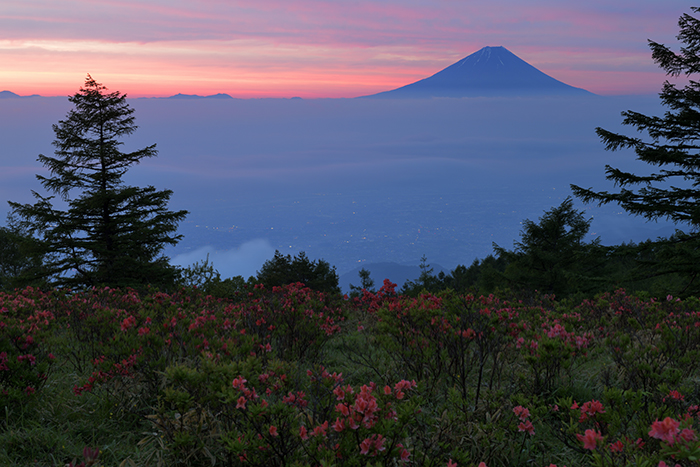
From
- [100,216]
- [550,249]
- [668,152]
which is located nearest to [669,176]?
[668,152]

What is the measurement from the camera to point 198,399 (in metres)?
3.12

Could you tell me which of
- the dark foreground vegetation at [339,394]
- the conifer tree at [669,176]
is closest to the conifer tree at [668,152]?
the conifer tree at [669,176]

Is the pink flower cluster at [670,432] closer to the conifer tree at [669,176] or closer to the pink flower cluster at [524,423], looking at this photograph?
the pink flower cluster at [524,423]

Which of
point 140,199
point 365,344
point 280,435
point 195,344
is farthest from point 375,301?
point 140,199

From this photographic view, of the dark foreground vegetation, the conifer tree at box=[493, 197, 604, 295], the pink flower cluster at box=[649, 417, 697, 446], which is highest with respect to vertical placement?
the pink flower cluster at box=[649, 417, 697, 446]

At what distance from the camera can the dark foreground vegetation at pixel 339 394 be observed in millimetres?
2352

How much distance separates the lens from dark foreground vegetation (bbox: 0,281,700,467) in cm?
235

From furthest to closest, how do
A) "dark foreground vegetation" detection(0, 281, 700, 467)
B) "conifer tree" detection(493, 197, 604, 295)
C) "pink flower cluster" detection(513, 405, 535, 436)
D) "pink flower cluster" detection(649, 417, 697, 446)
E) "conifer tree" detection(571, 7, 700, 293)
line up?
"conifer tree" detection(493, 197, 604, 295), "conifer tree" detection(571, 7, 700, 293), "pink flower cluster" detection(513, 405, 535, 436), "dark foreground vegetation" detection(0, 281, 700, 467), "pink flower cluster" detection(649, 417, 697, 446)

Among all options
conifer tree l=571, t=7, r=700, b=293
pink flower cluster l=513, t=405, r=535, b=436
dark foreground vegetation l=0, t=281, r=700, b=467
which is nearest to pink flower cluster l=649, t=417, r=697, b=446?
dark foreground vegetation l=0, t=281, r=700, b=467

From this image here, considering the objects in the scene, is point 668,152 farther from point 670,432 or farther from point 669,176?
point 670,432

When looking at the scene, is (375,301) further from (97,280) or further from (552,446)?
(97,280)

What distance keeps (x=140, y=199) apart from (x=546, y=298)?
19.0 meters

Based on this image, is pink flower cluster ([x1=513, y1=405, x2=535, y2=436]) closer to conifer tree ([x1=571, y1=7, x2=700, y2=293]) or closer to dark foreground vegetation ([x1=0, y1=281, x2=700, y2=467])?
dark foreground vegetation ([x1=0, y1=281, x2=700, y2=467])

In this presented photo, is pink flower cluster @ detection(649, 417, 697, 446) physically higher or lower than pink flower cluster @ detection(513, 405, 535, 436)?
higher
